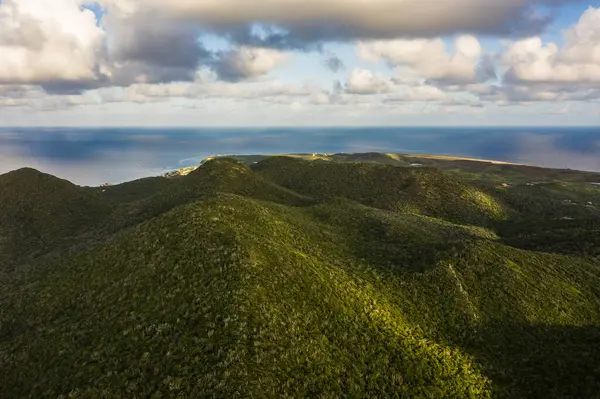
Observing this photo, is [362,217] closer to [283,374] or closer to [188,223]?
[188,223]

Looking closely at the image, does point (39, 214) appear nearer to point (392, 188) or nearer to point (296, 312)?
point (296, 312)

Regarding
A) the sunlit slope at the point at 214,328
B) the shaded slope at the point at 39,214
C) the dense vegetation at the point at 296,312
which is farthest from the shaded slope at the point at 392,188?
the sunlit slope at the point at 214,328

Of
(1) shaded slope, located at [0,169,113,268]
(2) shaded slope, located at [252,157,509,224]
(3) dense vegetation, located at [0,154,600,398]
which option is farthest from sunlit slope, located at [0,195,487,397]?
(2) shaded slope, located at [252,157,509,224]

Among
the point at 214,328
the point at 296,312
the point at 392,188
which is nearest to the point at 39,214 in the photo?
the point at 214,328

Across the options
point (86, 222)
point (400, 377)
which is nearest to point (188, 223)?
point (400, 377)

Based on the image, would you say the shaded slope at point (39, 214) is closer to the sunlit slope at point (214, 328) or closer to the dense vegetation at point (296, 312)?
the dense vegetation at point (296, 312)

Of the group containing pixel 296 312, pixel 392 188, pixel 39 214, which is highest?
pixel 392 188

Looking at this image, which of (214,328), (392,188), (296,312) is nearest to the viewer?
(214,328)
